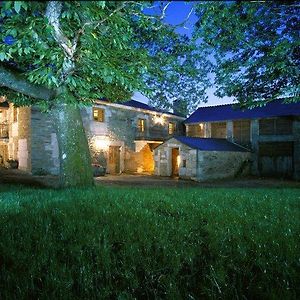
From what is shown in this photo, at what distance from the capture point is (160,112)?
31531mm

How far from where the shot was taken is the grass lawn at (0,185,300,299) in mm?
2600

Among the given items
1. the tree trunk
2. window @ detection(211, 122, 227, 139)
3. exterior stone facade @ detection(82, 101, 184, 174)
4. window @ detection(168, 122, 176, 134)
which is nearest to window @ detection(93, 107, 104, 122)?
exterior stone facade @ detection(82, 101, 184, 174)

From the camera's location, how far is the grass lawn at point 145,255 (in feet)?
8.53

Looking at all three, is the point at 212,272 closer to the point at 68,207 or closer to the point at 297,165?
the point at 68,207

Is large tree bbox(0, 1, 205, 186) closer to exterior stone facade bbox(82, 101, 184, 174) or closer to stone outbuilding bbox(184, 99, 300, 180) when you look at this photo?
exterior stone facade bbox(82, 101, 184, 174)

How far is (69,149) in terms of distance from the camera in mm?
10289

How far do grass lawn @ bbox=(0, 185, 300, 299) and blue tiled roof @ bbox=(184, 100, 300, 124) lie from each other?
2106cm

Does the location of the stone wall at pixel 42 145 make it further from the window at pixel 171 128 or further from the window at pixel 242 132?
the window at pixel 242 132

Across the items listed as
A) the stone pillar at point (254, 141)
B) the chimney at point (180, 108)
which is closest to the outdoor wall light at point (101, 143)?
the chimney at point (180, 108)

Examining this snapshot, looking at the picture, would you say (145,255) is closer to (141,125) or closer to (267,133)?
(141,125)

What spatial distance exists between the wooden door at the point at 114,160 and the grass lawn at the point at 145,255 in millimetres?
20830

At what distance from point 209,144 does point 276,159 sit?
732cm

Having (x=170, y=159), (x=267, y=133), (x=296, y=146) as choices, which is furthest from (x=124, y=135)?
(x=296, y=146)

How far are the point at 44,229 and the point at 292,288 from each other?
144 inches
